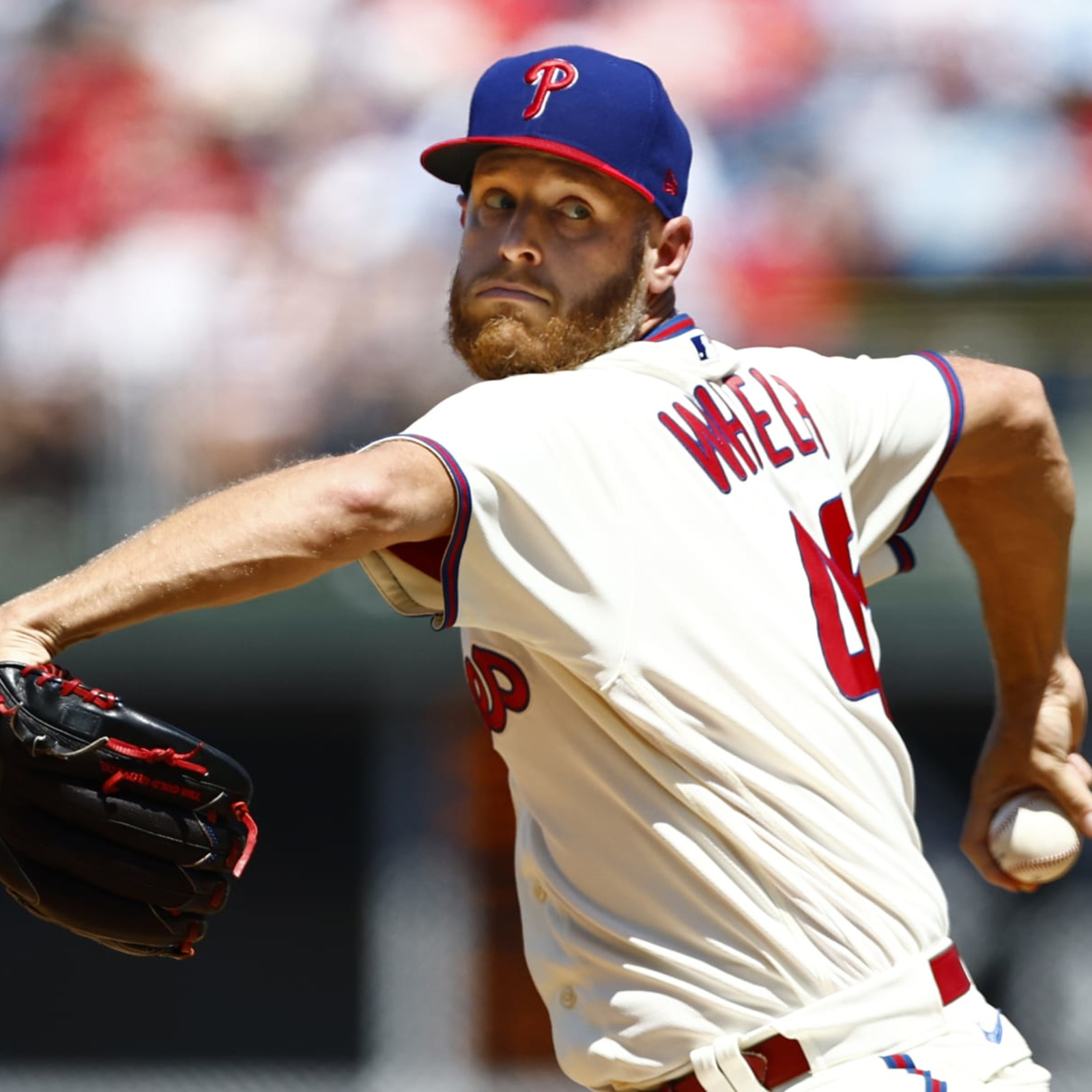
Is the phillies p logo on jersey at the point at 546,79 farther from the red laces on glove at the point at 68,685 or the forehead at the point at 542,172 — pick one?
the red laces on glove at the point at 68,685

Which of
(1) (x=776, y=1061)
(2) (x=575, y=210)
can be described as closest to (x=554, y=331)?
(2) (x=575, y=210)

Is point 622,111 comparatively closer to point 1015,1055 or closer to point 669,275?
point 669,275

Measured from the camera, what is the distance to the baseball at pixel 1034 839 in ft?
8.02

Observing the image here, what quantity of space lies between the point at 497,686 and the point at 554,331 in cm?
46

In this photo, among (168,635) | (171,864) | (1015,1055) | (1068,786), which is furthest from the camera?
(168,635)

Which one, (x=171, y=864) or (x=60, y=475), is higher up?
(x=171, y=864)

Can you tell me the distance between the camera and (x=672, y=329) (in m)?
2.24

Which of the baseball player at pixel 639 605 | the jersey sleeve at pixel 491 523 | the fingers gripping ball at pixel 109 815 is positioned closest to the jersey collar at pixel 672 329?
the baseball player at pixel 639 605

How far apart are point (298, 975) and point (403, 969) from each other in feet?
1.18

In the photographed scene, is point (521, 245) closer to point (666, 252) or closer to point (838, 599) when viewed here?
point (666, 252)

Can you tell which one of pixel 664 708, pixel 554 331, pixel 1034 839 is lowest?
pixel 1034 839

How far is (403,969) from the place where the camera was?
578cm

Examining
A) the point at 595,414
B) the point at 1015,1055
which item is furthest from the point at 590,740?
the point at 1015,1055

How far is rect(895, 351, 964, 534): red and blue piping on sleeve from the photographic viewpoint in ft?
7.86
